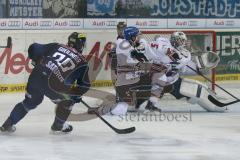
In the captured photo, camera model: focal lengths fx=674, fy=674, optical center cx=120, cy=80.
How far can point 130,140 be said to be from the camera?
256 inches

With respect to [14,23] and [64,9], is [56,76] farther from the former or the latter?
[64,9]

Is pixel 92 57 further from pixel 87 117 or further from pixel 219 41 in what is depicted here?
pixel 87 117

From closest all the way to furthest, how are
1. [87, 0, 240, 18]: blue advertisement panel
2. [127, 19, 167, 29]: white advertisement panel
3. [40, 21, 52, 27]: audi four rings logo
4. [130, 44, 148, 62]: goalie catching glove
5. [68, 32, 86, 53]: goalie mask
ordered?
[68, 32, 86, 53]: goalie mask
[130, 44, 148, 62]: goalie catching glove
[40, 21, 52, 27]: audi four rings logo
[127, 19, 167, 29]: white advertisement panel
[87, 0, 240, 18]: blue advertisement panel

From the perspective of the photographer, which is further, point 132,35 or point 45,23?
point 45,23

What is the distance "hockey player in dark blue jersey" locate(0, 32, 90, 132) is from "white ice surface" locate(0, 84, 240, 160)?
0.85ft

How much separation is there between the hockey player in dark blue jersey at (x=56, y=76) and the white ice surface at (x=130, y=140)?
26cm

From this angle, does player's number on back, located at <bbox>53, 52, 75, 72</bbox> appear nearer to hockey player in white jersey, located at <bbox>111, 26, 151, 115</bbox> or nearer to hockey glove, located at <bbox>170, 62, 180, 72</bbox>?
hockey player in white jersey, located at <bbox>111, 26, 151, 115</bbox>

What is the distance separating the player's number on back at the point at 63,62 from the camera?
6.55 metres

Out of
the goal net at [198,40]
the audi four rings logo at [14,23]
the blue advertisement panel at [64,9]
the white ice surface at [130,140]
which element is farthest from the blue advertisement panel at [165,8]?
the white ice surface at [130,140]

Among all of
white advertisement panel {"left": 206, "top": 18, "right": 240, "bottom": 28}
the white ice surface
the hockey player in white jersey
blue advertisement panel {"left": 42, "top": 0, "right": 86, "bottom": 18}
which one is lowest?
the white ice surface

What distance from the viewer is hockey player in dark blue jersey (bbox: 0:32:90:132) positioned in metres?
6.55


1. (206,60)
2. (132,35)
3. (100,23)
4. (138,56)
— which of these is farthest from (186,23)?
(132,35)

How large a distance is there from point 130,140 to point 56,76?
95cm

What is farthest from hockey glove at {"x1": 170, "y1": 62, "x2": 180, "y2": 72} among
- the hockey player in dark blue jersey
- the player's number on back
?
the player's number on back
